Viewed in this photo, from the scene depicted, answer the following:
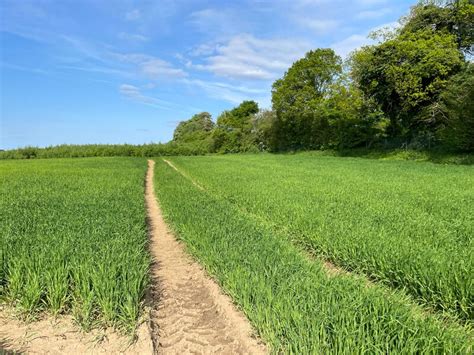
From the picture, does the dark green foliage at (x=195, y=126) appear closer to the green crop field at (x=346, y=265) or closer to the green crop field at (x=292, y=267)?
the green crop field at (x=346, y=265)

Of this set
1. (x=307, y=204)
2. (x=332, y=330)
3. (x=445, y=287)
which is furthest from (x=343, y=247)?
(x=307, y=204)

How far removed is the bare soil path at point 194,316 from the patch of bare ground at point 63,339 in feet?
0.85

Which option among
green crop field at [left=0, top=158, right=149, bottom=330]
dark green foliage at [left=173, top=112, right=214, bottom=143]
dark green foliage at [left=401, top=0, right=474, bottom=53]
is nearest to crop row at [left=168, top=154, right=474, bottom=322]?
green crop field at [left=0, top=158, right=149, bottom=330]

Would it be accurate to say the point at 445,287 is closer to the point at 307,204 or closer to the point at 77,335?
the point at 77,335

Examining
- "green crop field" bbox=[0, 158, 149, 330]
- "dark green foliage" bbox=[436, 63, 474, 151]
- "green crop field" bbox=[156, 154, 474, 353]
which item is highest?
"dark green foliage" bbox=[436, 63, 474, 151]

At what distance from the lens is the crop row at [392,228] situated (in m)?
4.05

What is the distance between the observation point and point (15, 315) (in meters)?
3.91

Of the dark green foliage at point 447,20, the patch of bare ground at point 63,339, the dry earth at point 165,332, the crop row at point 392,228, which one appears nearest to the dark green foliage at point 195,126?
the dark green foliage at point 447,20

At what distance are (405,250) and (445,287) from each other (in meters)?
1.02

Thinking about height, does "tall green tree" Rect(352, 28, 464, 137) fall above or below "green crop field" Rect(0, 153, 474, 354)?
above

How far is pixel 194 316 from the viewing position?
4234mm

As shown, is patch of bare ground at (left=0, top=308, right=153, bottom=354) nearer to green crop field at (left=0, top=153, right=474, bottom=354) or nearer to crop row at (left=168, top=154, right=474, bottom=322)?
green crop field at (left=0, top=153, right=474, bottom=354)

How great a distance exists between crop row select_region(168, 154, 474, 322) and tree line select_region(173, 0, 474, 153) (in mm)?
14869

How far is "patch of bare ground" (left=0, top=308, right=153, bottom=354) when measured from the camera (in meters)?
3.39
